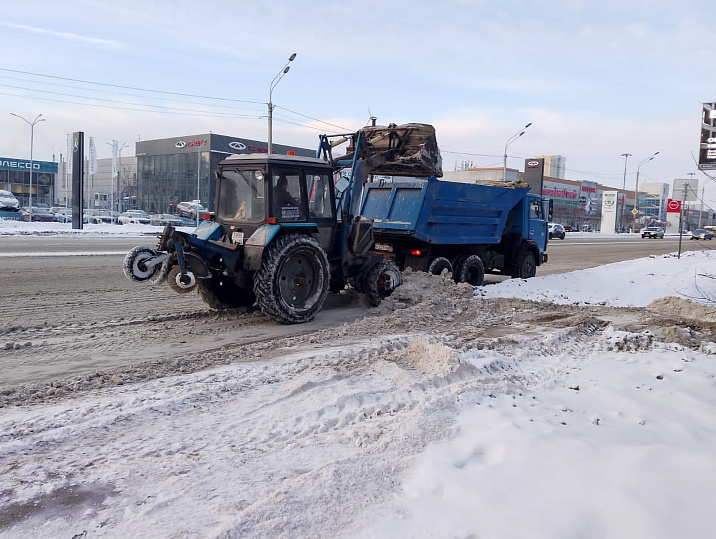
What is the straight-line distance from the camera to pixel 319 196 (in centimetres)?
893

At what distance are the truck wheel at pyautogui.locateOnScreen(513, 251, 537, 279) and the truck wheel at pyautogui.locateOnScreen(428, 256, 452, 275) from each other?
261cm

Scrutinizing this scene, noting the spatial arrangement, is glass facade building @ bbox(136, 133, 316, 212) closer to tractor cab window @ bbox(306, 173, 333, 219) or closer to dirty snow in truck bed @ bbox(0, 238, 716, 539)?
tractor cab window @ bbox(306, 173, 333, 219)

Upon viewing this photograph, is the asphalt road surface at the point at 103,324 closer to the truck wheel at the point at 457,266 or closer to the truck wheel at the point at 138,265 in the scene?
the truck wheel at the point at 138,265

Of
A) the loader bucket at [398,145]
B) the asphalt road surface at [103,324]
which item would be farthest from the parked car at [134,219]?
the loader bucket at [398,145]

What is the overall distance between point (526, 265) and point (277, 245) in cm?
826

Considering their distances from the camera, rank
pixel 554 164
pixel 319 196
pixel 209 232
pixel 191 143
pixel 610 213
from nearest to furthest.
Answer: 1. pixel 209 232
2. pixel 319 196
3. pixel 191 143
4. pixel 610 213
5. pixel 554 164

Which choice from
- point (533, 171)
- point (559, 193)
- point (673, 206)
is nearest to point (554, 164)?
point (559, 193)

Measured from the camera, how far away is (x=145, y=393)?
16.0 ft

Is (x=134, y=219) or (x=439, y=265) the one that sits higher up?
(x=134, y=219)

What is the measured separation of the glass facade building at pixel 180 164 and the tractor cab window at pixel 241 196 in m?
50.2

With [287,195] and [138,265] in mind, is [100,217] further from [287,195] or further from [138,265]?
[138,265]

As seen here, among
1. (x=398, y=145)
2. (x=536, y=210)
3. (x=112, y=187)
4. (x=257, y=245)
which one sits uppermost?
(x=112, y=187)

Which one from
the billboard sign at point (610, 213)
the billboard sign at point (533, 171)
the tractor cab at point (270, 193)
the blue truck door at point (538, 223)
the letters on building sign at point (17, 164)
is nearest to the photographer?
the tractor cab at point (270, 193)

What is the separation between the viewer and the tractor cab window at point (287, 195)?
8.24 meters
